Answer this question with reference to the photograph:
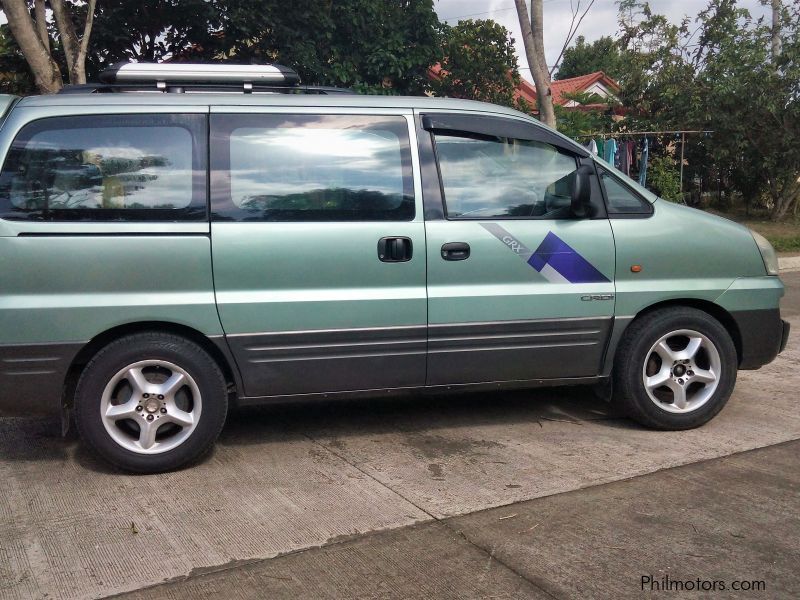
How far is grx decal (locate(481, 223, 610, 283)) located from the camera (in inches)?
176

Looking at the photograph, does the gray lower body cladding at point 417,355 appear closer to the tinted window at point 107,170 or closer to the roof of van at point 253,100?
the tinted window at point 107,170

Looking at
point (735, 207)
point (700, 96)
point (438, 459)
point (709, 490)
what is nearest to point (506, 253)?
point (438, 459)

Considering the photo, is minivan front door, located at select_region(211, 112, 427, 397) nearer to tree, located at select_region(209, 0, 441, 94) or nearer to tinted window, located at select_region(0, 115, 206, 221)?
tinted window, located at select_region(0, 115, 206, 221)

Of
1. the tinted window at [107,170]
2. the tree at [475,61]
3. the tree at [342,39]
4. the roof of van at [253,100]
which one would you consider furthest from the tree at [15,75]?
the tinted window at [107,170]

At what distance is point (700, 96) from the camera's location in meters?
16.8

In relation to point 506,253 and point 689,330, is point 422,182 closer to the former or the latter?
point 506,253

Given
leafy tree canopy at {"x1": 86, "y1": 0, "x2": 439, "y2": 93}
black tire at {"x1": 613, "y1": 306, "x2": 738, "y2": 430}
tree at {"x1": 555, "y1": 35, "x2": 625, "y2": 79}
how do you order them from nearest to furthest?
black tire at {"x1": 613, "y1": 306, "x2": 738, "y2": 430} → leafy tree canopy at {"x1": 86, "y1": 0, "x2": 439, "y2": 93} → tree at {"x1": 555, "y1": 35, "x2": 625, "y2": 79}

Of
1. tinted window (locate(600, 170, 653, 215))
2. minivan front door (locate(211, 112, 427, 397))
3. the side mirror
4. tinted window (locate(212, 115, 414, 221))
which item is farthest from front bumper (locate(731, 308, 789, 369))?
tinted window (locate(212, 115, 414, 221))

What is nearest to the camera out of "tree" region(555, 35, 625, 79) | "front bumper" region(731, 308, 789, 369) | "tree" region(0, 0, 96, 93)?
"front bumper" region(731, 308, 789, 369)

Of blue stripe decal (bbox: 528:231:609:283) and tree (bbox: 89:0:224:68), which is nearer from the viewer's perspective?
blue stripe decal (bbox: 528:231:609:283)

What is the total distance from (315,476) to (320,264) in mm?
1090

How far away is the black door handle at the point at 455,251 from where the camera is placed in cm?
438

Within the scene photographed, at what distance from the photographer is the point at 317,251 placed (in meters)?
4.21

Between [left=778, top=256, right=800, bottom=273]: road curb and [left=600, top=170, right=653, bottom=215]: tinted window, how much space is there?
891 cm
